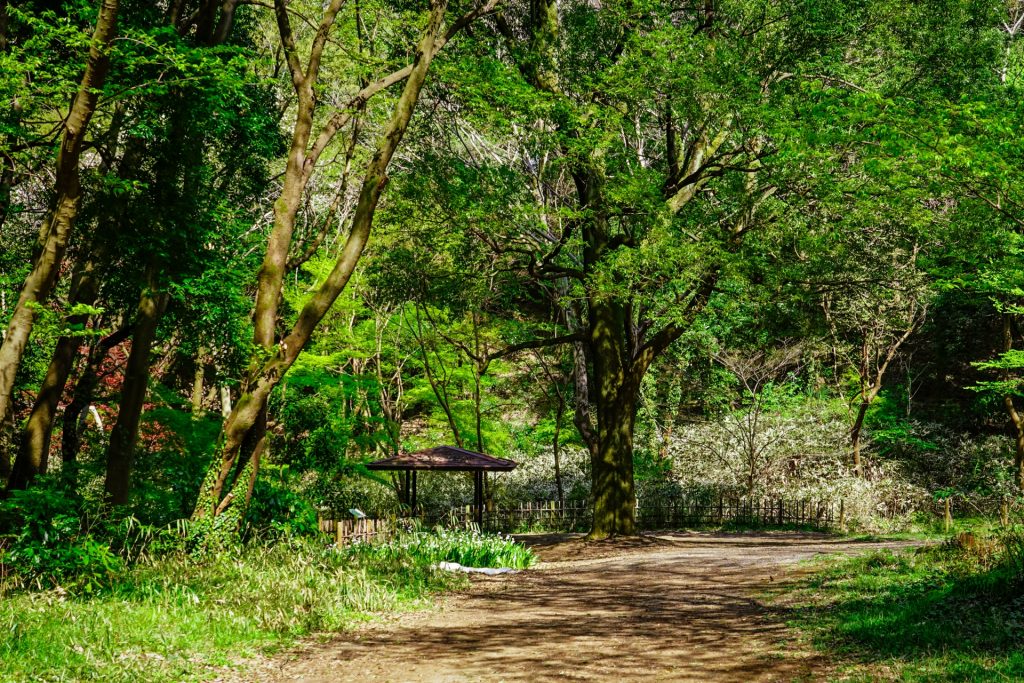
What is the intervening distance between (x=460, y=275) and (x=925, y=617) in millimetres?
12609

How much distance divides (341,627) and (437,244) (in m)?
10.2

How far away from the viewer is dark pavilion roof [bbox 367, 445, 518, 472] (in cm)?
A: 1853

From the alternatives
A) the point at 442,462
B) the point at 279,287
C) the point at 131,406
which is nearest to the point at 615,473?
the point at 442,462

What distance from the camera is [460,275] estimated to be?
18719mm

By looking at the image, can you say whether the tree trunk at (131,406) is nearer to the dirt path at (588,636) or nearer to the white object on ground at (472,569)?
the white object on ground at (472,569)

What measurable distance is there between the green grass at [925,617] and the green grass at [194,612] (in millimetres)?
4779

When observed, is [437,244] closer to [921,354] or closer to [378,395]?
[378,395]

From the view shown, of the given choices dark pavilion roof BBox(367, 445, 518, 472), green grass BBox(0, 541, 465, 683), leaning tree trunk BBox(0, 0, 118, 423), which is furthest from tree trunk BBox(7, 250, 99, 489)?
dark pavilion roof BBox(367, 445, 518, 472)

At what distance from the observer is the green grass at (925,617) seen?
6.07 metres

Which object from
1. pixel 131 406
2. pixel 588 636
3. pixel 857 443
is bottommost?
pixel 588 636

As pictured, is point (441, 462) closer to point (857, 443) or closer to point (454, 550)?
point (454, 550)

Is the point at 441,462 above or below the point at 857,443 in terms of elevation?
below

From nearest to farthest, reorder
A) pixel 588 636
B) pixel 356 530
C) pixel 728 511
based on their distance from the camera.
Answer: pixel 588 636
pixel 356 530
pixel 728 511

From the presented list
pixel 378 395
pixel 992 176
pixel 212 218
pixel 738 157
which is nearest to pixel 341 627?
pixel 212 218
